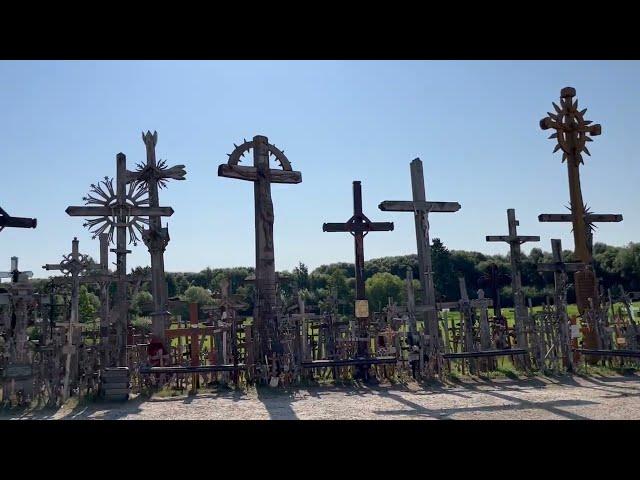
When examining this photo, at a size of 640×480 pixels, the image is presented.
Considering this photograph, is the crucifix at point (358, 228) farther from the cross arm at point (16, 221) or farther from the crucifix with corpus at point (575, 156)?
the cross arm at point (16, 221)

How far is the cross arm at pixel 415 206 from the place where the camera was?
49.7 feet

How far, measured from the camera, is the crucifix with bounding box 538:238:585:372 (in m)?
15.5

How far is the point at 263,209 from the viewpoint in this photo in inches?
592

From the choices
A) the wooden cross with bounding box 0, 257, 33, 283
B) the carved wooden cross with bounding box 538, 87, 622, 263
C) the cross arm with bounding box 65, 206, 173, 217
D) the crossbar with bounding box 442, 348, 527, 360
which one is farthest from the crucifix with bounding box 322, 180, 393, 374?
the wooden cross with bounding box 0, 257, 33, 283

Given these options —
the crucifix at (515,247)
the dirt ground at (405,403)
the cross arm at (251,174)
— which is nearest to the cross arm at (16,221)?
the dirt ground at (405,403)

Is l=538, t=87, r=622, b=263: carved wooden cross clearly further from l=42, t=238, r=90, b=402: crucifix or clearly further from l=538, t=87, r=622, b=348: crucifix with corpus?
l=42, t=238, r=90, b=402: crucifix

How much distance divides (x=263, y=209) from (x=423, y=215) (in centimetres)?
432

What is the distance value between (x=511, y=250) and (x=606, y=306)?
325 cm

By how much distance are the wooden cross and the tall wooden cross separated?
3.70 meters

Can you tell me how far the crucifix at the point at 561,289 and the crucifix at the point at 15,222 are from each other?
12938 millimetres

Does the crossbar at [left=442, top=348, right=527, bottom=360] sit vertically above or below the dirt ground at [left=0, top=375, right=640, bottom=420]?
above
